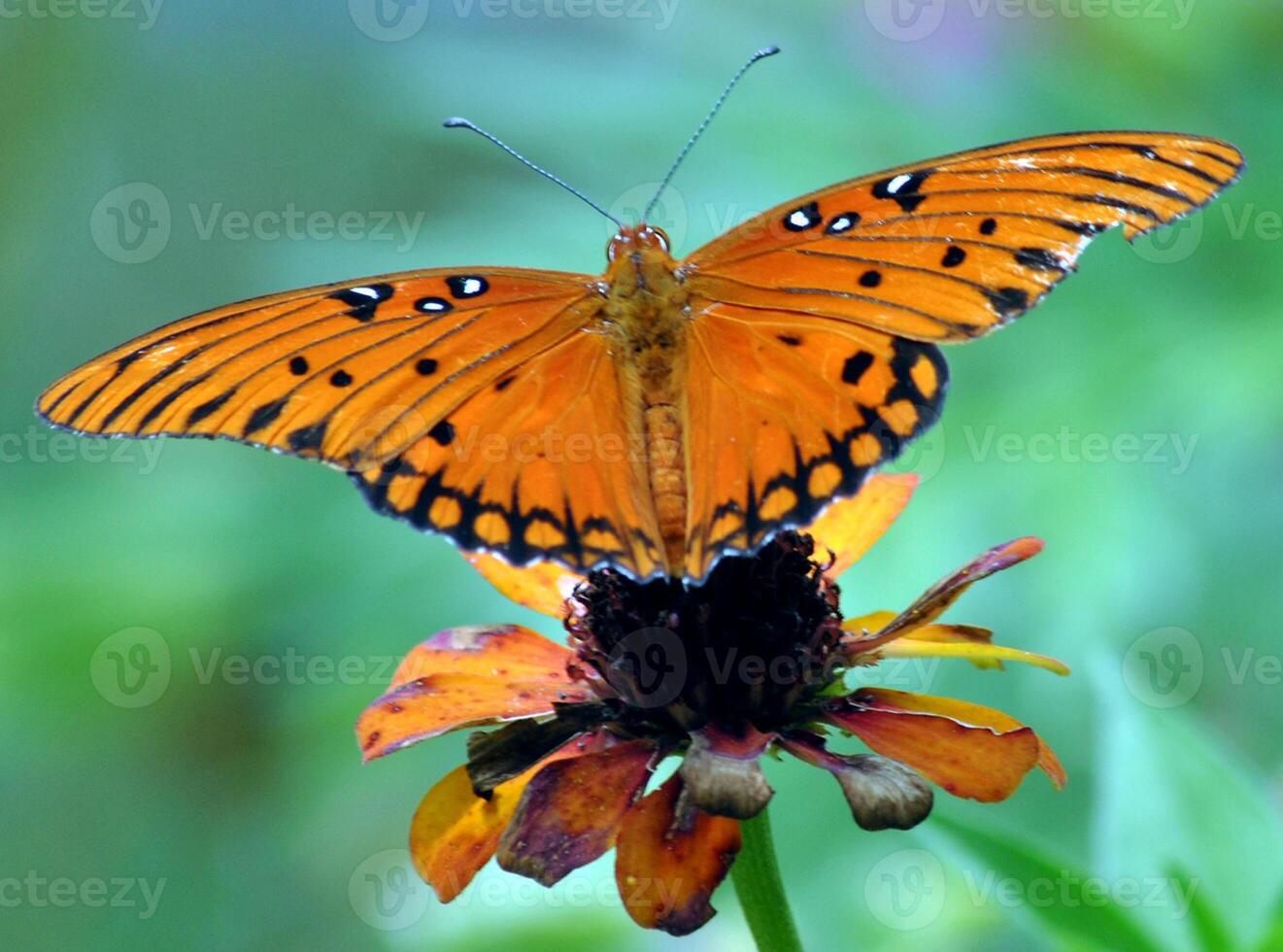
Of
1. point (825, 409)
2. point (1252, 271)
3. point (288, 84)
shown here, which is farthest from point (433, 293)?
point (288, 84)

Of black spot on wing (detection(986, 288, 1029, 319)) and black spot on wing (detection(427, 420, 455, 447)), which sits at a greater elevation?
black spot on wing (detection(986, 288, 1029, 319))

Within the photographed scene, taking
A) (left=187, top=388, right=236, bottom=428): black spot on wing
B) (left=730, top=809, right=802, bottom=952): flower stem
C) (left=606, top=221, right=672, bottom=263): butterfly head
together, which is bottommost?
(left=730, top=809, right=802, bottom=952): flower stem

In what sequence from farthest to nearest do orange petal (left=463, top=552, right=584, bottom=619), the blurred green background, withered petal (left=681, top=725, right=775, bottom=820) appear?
1. the blurred green background
2. orange petal (left=463, top=552, right=584, bottom=619)
3. withered petal (left=681, top=725, right=775, bottom=820)

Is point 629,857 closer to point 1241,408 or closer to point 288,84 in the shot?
point 1241,408

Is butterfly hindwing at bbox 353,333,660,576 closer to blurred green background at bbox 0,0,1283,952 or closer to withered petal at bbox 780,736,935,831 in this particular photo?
withered petal at bbox 780,736,935,831

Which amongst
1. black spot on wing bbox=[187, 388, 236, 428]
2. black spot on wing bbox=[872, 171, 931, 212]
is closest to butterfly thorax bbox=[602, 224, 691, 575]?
black spot on wing bbox=[872, 171, 931, 212]

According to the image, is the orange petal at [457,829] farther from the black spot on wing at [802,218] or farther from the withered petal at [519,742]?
the black spot on wing at [802,218]

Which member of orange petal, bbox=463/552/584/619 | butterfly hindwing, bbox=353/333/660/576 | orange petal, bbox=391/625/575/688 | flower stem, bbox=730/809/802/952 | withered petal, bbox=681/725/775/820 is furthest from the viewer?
orange petal, bbox=463/552/584/619

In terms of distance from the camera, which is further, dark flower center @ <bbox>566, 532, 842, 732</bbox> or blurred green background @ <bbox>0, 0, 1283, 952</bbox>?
blurred green background @ <bbox>0, 0, 1283, 952</bbox>
